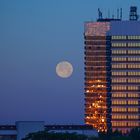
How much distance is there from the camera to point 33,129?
472 ft

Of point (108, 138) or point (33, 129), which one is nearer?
point (33, 129)

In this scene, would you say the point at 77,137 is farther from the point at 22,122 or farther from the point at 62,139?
the point at 22,122

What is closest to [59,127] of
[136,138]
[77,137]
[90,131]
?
[90,131]

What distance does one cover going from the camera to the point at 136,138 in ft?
504

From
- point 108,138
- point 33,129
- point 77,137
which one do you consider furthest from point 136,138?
point 77,137

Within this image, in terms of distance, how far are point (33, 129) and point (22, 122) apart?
457 centimetres

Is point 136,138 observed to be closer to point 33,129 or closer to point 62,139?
point 33,129

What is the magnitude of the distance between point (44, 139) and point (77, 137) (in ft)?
16.5

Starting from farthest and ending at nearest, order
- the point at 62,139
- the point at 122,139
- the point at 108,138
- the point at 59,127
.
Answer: the point at 59,127 < the point at 108,138 < the point at 122,139 < the point at 62,139

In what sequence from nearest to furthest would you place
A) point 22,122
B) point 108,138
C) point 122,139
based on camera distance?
point 122,139, point 22,122, point 108,138

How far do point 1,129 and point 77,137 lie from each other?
5301 cm

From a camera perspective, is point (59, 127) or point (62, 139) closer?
point (62, 139)

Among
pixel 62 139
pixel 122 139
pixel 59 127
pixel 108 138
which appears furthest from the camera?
pixel 59 127

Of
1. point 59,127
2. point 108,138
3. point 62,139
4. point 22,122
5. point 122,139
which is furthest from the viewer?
point 59,127
